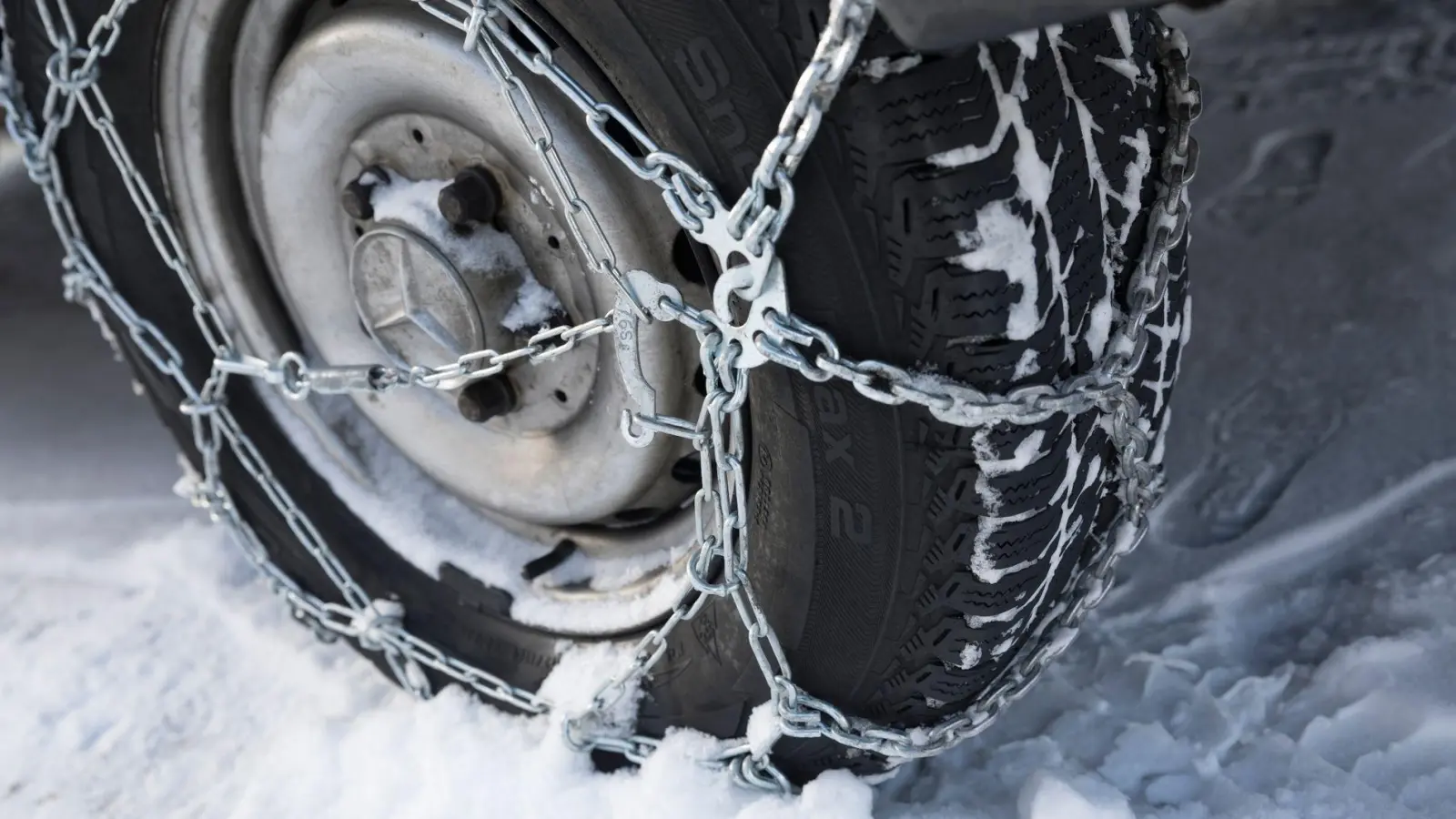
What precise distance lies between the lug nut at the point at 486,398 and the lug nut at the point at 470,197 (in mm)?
193

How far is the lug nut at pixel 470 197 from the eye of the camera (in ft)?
3.48

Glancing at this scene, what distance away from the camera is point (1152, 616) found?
4.70ft

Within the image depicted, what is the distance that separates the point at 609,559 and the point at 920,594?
44 cm

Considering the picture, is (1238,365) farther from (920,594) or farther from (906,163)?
(906,163)

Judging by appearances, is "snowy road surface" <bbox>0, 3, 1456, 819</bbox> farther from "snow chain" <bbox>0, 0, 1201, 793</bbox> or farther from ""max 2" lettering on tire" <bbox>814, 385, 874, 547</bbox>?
""max 2" lettering on tire" <bbox>814, 385, 874, 547</bbox>

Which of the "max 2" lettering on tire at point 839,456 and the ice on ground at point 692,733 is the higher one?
the "max 2" lettering on tire at point 839,456

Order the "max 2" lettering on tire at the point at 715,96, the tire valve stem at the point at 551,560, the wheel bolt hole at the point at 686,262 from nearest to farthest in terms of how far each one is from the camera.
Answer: the "max 2" lettering on tire at the point at 715,96 < the wheel bolt hole at the point at 686,262 < the tire valve stem at the point at 551,560

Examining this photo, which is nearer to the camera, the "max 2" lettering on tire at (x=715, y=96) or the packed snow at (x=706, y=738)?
the "max 2" lettering on tire at (x=715, y=96)

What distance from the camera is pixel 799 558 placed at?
1.00 m

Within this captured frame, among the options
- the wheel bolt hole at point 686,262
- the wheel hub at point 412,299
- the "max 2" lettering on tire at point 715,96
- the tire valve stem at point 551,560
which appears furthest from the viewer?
the tire valve stem at point 551,560

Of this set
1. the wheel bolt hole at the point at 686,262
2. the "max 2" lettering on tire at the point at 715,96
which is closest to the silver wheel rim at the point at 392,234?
the wheel bolt hole at the point at 686,262

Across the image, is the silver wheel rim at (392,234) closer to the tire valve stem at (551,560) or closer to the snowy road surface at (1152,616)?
the tire valve stem at (551,560)

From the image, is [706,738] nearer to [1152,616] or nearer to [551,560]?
[551,560]

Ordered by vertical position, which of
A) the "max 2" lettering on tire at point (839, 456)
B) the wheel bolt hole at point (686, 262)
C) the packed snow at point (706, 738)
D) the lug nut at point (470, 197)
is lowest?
the packed snow at point (706, 738)
